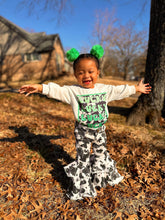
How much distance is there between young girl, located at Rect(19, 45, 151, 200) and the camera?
2.21m

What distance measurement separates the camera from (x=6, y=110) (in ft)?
21.3

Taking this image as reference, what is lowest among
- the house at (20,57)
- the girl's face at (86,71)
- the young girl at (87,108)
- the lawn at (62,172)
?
the lawn at (62,172)

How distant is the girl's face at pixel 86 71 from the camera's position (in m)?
2.15

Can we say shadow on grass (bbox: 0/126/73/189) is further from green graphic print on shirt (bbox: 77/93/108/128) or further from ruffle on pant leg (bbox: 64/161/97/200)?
green graphic print on shirt (bbox: 77/93/108/128)

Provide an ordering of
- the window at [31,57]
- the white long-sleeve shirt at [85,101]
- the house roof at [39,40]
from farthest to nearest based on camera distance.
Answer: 1. the window at [31,57]
2. the house roof at [39,40]
3. the white long-sleeve shirt at [85,101]

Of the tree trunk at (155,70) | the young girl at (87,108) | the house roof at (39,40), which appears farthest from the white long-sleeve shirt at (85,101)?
the house roof at (39,40)

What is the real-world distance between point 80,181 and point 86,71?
1.84 m

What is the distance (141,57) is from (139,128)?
3749 cm

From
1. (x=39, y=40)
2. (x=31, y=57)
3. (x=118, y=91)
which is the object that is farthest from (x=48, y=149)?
(x=39, y=40)

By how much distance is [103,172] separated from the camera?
8.89 ft

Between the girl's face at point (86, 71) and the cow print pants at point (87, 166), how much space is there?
2.35ft

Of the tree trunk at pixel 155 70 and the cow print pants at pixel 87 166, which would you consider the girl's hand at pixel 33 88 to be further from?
the tree trunk at pixel 155 70

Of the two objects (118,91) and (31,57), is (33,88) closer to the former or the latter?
(118,91)

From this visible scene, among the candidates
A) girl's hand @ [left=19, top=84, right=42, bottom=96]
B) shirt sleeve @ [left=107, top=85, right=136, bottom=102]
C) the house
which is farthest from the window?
shirt sleeve @ [left=107, top=85, right=136, bottom=102]
